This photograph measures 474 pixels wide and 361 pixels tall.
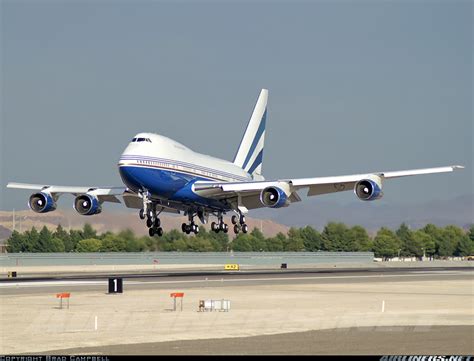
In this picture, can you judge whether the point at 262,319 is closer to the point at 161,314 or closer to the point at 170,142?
the point at 161,314

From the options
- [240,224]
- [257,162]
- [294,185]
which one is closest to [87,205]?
[240,224]

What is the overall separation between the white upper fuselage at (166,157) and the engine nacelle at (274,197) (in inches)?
215

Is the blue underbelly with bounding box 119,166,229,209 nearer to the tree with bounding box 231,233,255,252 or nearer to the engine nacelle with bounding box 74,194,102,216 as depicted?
the engine nacelle with bounding box 74,194,102,216

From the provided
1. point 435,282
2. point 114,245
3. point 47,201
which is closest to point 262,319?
point 435,282

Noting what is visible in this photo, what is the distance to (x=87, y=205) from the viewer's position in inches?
3903

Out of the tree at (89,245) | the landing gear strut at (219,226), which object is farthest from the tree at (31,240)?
the landing gear strut at (219,226)

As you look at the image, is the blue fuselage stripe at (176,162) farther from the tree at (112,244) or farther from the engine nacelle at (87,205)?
the tree at (112,244)

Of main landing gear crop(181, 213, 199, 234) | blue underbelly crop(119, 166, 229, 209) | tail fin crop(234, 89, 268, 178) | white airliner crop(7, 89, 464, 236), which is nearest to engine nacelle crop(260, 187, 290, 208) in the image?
white airliner crop(7, 89, 464, 236)

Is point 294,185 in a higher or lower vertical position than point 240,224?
higher

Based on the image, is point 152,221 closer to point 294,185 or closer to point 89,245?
point 294,185

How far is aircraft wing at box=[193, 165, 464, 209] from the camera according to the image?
91.2 m

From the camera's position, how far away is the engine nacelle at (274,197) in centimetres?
9269

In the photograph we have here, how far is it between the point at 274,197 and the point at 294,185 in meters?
3.17

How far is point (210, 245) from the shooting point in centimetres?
14350
